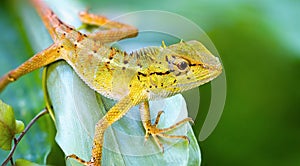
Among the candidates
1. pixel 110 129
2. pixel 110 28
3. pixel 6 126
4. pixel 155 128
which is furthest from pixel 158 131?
pixel 110 28

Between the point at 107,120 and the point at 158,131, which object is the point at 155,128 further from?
the point at 107,120

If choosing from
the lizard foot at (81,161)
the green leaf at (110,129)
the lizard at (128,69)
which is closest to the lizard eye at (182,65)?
the lizard at (128,69)

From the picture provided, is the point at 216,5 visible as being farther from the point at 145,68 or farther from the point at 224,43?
the point at 145,68

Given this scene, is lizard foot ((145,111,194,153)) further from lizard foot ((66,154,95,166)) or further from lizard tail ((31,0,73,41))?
lizard tail ((31,0,73,41))

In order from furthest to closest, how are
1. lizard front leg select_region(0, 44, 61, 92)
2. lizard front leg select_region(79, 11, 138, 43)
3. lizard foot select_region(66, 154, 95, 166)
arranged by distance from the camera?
1. lizard front leg select_region(79, 11, 138, 43)
2. lizard front leg select_region(0, 44, 61, 92)
3. lizard foot select_region(66, 154, 95, 166)

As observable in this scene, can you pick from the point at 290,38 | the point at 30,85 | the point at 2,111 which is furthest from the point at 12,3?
the point at 290,38

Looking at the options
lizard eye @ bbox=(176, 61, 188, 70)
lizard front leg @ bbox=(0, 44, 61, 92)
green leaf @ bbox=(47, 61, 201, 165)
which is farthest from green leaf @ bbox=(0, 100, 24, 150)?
lizard eye @ bbox=(176, 61, 188, 70)

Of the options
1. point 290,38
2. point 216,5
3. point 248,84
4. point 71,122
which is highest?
point 216,5

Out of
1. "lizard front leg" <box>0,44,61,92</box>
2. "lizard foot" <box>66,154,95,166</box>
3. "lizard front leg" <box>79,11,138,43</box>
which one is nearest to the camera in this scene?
"lizard foot" <box>66,154,95,166</box>

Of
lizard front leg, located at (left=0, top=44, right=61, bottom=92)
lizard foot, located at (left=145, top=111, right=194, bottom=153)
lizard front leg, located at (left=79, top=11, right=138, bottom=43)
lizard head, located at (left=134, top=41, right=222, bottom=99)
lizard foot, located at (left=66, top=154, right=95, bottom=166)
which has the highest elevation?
lizard front leg, located at (left=79, top=11, right=138, bottom=43)
